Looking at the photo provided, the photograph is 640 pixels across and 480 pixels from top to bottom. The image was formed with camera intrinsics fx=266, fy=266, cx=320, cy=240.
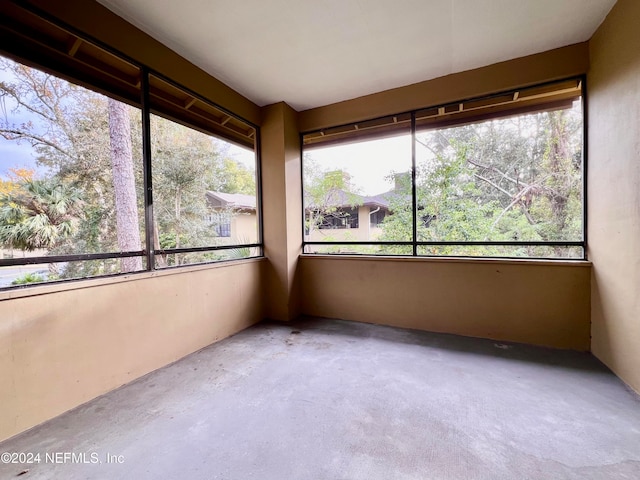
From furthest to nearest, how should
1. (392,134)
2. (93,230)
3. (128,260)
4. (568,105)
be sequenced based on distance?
(392,134), (568,105), (128,260), (93,230)

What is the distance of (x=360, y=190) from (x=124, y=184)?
297cm

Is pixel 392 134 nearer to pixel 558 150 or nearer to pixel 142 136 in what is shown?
pixel 558 150

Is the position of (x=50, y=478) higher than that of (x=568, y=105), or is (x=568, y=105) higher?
(x=568, y=105)

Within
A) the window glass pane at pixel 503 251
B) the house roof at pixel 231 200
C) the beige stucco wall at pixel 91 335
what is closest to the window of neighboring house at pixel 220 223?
the house roof at pixel 231 200

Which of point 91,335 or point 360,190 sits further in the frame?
point 360,190

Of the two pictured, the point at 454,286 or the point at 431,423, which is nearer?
the point at 431,423

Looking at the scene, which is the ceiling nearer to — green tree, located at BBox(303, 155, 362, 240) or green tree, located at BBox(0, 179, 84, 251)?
green tree, located at BBox(303, 155, 362, 240)

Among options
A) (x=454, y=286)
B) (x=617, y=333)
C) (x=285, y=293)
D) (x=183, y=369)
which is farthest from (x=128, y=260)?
(x=617, y=333)

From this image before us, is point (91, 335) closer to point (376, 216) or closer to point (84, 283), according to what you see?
point (84, 283)

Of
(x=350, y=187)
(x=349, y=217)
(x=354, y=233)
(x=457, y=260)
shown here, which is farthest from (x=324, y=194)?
(x=457, y=260)

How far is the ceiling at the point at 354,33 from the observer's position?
2.18 meters

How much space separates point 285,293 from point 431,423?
2.49 metres

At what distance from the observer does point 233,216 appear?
3605 mm

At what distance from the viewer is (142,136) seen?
248cm
